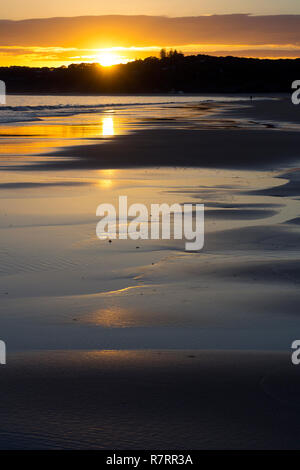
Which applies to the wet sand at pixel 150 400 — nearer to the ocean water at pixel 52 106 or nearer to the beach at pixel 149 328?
the beach at pixel 149 328

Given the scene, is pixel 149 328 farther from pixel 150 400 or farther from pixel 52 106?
pixel 52 106

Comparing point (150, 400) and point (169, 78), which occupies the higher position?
point (169, 78)

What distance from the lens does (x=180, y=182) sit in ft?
45.2

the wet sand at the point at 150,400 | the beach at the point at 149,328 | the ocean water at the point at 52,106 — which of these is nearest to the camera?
the wet sand at the point at 150,400

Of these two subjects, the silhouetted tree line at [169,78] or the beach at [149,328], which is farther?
the silhouetted tree line at [169,78]

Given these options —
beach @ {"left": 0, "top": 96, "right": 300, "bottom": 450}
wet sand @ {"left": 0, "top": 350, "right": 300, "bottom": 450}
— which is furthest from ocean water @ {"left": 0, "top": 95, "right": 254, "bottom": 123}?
wet sand @ {"left": 0, "top": 350, "right": 300, "bottom": 450}

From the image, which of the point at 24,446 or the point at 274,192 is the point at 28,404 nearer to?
the point at 24,446

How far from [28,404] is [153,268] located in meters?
3.28

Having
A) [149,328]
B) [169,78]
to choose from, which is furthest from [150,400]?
[169,78]

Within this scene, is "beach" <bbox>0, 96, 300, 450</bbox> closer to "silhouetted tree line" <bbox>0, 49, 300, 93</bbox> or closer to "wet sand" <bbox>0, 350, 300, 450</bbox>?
"wet sand" <bbox>0, 350, 300, 450</bbox>

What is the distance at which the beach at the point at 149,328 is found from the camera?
3686 mm

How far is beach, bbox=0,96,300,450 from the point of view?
3686 mm

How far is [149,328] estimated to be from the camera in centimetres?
521

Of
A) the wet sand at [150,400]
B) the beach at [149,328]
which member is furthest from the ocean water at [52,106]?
the wet sand at [150,400]
